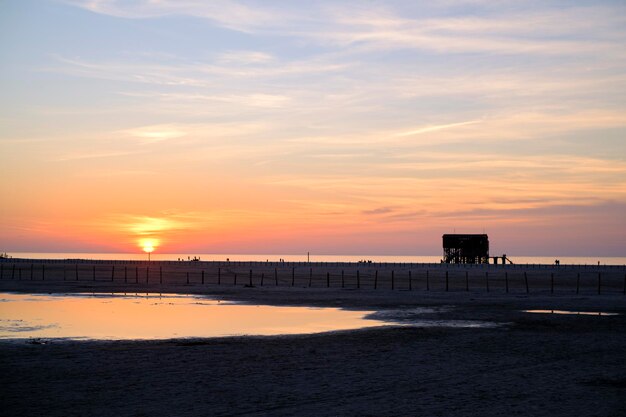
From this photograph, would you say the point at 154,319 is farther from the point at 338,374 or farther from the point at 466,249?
the point at 466,249

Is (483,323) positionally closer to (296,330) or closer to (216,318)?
(296,330)

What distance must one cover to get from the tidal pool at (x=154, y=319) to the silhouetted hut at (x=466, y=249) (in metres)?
126

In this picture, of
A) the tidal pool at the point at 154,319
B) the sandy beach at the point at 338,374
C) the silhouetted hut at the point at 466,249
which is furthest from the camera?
the silhouetted hut at the point at 466,249

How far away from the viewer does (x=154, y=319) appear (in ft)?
114

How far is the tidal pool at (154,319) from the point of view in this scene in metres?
28.6

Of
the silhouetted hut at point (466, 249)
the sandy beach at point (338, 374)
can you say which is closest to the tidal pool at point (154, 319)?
the sandy beach at point (338, 374)

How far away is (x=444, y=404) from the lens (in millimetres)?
15219

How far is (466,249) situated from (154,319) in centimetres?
14032

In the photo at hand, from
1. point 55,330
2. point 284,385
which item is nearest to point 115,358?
point 284,385

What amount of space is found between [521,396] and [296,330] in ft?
48.2

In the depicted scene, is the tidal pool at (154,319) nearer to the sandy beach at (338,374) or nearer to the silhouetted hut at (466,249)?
the sandy beach at (338,374)

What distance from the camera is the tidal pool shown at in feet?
94.0

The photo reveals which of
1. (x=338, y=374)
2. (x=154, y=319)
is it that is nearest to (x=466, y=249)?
(x=154, y=319)

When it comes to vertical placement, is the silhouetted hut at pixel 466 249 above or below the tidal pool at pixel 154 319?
above
